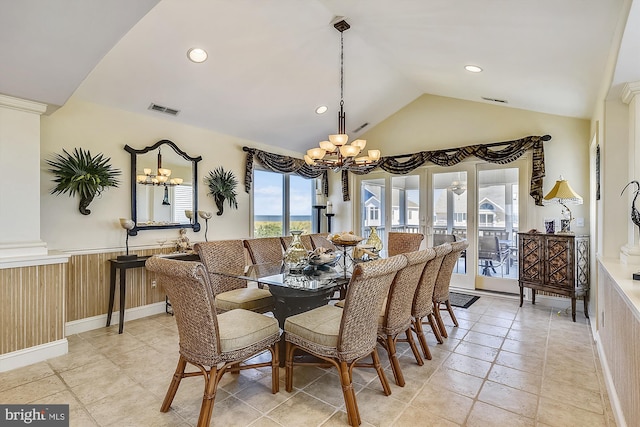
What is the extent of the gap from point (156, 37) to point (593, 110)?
4818 millimetres

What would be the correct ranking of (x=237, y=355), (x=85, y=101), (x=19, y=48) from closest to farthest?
(x=237, y=355)
(x=19, y=48)
(x=85, y=101)

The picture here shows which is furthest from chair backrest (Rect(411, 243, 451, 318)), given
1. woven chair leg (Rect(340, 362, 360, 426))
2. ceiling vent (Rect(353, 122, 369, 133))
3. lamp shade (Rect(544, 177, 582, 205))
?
ceiling vent (Rect(353, 122, 369, 133))

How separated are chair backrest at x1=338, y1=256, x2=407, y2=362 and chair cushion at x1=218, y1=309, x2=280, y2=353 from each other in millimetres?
532

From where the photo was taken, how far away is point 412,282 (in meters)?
2.42

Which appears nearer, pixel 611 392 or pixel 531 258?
pixel 611 392

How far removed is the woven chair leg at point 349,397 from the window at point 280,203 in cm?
353

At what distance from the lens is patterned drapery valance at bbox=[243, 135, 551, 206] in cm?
442

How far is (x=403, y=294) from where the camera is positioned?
238cm

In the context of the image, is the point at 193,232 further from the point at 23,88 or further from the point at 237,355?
the point at 237,355

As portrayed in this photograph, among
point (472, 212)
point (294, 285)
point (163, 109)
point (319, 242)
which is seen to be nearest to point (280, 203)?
point (319, 242)

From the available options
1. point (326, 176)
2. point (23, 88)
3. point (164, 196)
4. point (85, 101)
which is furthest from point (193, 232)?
point (326, 176)

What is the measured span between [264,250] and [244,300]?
0.97m

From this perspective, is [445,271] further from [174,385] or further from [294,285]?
[174,385]

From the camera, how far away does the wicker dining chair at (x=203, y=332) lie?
179 centimetres
